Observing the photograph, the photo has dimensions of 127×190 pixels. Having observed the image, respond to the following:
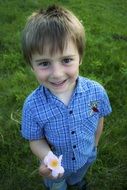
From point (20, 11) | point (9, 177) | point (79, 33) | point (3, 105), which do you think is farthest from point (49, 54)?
point (20, 11)

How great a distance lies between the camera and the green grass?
3539 mm

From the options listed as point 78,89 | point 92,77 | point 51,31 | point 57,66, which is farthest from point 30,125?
point 92,77

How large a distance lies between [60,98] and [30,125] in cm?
27

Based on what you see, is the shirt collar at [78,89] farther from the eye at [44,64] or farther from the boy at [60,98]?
the eye at [44,64]

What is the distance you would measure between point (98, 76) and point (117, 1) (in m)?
3.14

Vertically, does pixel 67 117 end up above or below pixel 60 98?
below

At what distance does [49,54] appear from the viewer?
7.25 feet

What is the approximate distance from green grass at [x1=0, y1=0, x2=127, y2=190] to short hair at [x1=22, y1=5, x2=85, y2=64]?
1.59 meters

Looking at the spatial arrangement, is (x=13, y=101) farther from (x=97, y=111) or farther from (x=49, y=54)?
(x=49, y=54)

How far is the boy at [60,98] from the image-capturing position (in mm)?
2227

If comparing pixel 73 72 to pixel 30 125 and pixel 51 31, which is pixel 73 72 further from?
pixel 30 125

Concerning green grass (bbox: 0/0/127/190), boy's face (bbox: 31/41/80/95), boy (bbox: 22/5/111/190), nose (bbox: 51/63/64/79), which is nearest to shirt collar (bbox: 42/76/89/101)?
boy (bbox: 22/5/111/190)

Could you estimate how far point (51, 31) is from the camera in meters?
2.21

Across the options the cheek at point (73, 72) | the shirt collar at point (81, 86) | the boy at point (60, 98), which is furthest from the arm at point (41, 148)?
the cheek at point (73, 72)
